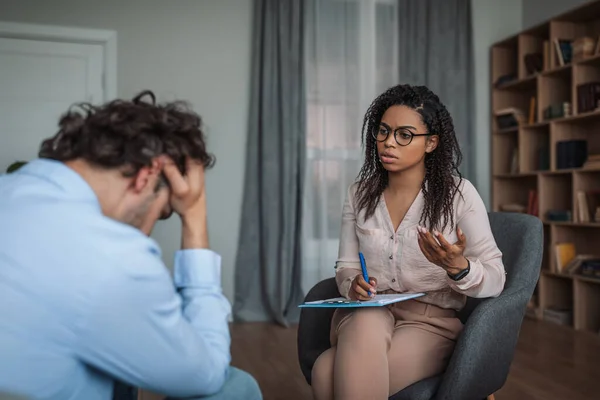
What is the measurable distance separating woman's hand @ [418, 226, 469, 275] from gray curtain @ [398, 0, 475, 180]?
3285 mm

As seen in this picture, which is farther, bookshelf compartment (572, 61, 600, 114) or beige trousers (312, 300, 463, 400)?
bookshelf compartment (572, 61, 600, 114)

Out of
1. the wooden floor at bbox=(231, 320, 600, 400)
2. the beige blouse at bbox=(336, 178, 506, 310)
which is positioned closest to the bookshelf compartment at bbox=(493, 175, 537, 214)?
the wooden floor at bbox=(231, 320, 600, 400)

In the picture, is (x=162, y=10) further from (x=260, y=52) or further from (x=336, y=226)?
(x=336, y=226)

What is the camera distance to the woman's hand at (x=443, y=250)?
144cm

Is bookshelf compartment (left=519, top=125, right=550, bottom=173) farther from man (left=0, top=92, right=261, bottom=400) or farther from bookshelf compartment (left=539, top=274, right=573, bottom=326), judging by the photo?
man (left=0, top=92, right=261, bottom=400)

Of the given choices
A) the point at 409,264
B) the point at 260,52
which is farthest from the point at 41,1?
the point at 409,264

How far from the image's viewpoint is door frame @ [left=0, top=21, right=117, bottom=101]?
4016mm

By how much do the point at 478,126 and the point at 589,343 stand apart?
2002 millimetres

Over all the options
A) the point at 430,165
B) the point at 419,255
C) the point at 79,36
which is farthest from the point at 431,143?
the point at 79,36

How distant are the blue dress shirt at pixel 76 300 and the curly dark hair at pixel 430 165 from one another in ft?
3.25

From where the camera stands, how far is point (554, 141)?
419 cm

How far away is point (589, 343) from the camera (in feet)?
11.6

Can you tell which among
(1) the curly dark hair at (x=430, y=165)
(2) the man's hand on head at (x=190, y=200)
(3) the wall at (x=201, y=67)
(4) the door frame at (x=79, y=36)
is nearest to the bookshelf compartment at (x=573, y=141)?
(3) the wall at (x=201, y=67)

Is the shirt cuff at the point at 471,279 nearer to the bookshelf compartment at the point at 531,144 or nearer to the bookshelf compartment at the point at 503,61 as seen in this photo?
the bookshelf compartment at the point at 531,144
